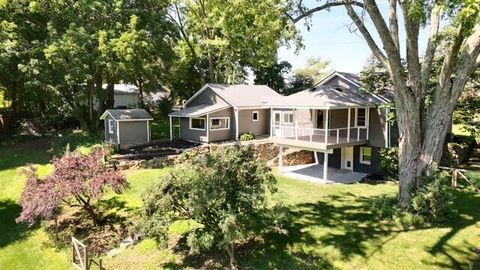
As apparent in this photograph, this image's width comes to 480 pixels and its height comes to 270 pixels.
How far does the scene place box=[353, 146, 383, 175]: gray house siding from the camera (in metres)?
22.2

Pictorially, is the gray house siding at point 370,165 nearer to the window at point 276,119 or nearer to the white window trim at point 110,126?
the window at point 276,119

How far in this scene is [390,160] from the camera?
68.6 feet

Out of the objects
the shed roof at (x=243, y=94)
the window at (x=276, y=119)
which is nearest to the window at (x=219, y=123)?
the shed roof at (x=243, y=94)

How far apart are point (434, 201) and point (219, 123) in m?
18.3

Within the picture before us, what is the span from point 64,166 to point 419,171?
14.1m

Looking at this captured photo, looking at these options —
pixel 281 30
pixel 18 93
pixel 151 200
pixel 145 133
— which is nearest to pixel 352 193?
pixel 281 30

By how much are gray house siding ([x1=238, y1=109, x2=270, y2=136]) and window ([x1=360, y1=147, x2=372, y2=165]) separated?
9991 mm

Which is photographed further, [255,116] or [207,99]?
[207,99]

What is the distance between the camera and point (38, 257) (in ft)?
45.6

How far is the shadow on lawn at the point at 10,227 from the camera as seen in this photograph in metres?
15.4

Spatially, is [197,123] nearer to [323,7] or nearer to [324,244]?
[323,7]

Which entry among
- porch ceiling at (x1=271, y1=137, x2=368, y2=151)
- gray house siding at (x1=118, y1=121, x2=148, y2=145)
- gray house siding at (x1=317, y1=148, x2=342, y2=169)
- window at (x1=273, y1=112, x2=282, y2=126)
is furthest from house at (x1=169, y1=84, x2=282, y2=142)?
gray house siding at (x1=317, y1=148, x2=342, y2=169)

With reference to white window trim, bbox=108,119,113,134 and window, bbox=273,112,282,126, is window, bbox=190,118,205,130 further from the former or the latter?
white window trim, bbox=108,119,113,134

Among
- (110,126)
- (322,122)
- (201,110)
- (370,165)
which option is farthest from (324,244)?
(110,126)
